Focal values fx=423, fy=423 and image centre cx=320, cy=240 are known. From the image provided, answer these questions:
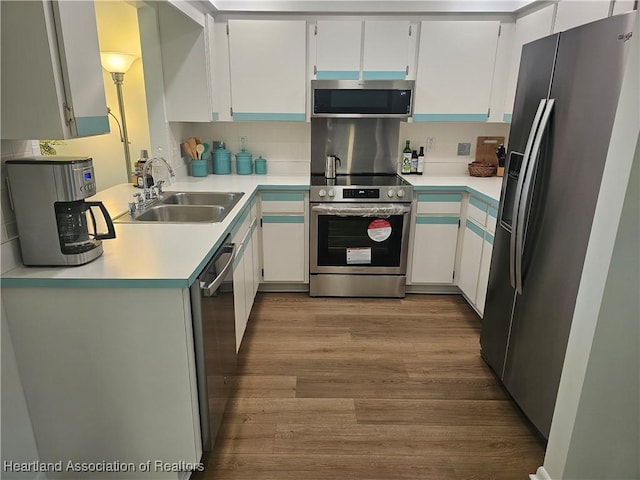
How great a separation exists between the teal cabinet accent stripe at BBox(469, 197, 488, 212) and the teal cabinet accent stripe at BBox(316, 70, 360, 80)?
1262 millimetres

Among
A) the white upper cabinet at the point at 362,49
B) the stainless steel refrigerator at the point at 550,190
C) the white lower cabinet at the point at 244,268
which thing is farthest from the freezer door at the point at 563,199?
the white upper cabinet at the point at 362,49

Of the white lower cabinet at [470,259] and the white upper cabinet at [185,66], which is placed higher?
the white upper cabinet at [185,66]

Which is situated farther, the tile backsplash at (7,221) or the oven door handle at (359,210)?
the oven door handle at (359,210)

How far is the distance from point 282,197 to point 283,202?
0.04 metres

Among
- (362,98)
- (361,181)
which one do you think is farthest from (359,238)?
(362,98)

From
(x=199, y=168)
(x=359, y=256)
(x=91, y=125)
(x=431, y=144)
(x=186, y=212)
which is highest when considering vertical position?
(x=91, y=125)

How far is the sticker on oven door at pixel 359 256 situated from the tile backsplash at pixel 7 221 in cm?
226

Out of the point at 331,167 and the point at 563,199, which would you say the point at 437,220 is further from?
the point at 563,199

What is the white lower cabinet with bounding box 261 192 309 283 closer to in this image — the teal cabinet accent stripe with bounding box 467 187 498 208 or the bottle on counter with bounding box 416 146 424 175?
the bottle on counter with bounding box 416 146 424 175

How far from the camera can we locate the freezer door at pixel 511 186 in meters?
1.89

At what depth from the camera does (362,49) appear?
318cm

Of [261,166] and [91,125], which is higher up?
[91,125]

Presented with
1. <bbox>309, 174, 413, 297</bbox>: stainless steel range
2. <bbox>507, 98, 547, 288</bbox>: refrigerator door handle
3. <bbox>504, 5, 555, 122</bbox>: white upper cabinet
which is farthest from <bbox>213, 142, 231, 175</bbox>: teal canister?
<bbox>507, 98, 547, 288</bbox>: refrigerator door handle

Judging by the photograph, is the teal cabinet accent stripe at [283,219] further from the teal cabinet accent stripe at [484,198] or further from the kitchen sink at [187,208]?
the teal cabinet accent stripe at [484,198]
